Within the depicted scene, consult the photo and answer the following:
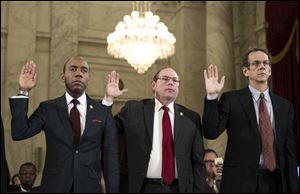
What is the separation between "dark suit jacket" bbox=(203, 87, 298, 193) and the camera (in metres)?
3.73

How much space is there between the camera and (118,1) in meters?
12.3

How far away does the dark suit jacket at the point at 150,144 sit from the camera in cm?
396

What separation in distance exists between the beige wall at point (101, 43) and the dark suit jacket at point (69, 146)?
20.8 feet

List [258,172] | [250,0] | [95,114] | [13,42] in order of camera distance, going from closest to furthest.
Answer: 1. [258,172]
2. [95,114]
3. [13,42]
4. [250,0]

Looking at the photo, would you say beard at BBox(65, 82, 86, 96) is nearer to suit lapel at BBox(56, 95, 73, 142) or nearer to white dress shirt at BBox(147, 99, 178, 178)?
suit lapel at BBox(56, 95, 73, 142)

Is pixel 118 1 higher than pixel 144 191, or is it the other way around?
pixel 118 1

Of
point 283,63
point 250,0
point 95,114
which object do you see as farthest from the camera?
point 250,0

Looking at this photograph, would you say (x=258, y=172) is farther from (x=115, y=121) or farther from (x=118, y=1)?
(x=118, y=1)

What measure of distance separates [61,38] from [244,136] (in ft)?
26.8

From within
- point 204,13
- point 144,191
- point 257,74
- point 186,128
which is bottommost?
point 144,191

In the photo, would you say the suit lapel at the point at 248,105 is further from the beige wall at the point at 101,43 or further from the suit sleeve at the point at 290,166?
the beige wall at the point at 101,43

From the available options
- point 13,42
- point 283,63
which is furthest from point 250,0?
point 13,42

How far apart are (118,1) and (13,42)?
2.85 meters

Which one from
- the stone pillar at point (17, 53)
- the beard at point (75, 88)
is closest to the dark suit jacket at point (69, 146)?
the beard at point (75, 88)
